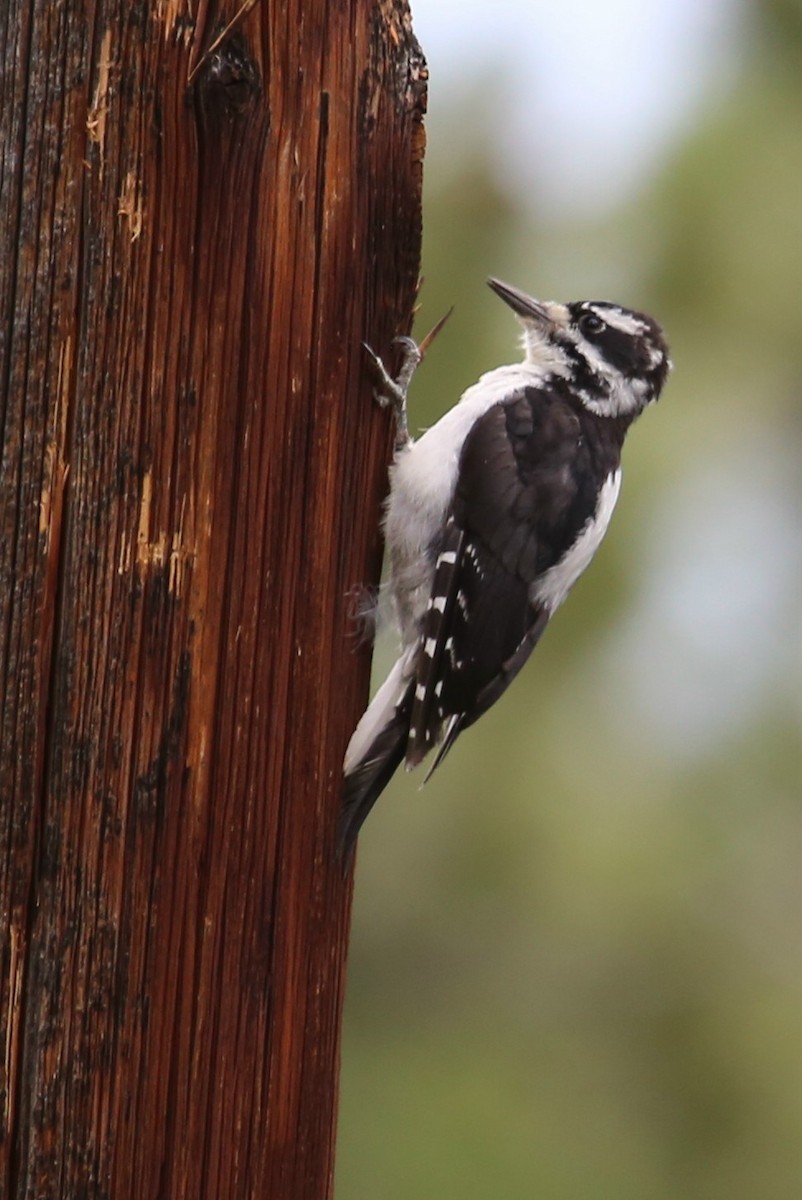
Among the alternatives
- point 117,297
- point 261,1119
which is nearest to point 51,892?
point 261,1119

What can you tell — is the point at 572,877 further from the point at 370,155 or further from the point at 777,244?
the point at 370,155

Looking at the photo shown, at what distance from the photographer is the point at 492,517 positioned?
10.9ft

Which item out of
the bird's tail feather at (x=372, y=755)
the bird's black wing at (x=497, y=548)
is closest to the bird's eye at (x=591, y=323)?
the bird's black wing at (x=497, y=548)

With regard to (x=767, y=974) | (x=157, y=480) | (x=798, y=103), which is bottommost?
(x=767, y=974)

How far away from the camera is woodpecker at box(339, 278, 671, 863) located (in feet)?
9.61

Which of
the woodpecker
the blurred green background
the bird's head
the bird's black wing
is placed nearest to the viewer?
the woodpecker

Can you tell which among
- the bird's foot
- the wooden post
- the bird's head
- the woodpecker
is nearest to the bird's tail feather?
the woodpecker

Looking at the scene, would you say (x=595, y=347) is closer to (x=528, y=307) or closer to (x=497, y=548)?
(x=528, y=307)

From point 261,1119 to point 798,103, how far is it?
5.88 m

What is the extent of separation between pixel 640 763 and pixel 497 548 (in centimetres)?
365

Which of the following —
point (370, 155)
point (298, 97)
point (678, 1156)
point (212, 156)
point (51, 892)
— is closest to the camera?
point (51, 892)

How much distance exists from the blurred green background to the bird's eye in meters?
2.46

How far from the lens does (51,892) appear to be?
1902 millimetres

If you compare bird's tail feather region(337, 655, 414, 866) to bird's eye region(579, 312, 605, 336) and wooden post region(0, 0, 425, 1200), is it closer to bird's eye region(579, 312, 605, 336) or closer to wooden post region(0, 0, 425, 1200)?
wooden post region(0, 0, 425, 1200)
